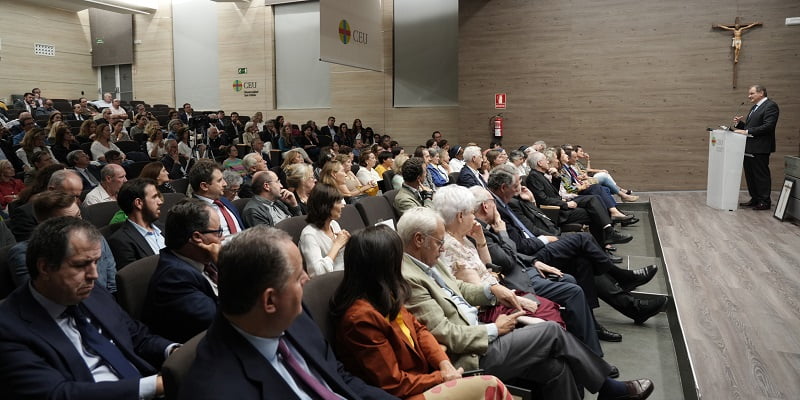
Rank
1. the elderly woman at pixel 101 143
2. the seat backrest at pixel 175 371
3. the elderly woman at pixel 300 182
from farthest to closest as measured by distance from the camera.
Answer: the elderly woman at pixel 101 143 → the elderly woman at pixel 300 182 → the seat backrest at pixel 175 371

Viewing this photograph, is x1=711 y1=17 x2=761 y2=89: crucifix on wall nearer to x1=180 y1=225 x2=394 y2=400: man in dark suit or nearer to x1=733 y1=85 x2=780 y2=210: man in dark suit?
x1=733 y1=85 x2=780 y2=210: man in dark suit

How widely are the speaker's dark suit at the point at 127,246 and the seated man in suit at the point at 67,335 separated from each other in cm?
→ 88

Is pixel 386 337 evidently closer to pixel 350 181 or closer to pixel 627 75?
pixel 350 181

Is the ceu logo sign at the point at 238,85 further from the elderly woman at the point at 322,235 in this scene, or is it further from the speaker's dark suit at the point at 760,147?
the elderly woman at the point at 322,235

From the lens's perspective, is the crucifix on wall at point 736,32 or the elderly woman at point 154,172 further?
the crucifix on wall at point 736,32

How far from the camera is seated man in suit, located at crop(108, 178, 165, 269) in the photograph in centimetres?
280

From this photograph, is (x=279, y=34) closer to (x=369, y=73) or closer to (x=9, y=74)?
(x=369, y=73)

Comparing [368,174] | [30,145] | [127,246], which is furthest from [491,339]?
[30,145]

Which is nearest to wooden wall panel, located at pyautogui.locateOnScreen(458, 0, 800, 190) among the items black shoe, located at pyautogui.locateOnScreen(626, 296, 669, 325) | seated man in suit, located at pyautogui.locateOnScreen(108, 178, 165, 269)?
black shoe, located at pyautogui.locateOnScreen(626, 296, 669, 325)

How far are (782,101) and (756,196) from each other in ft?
8.58

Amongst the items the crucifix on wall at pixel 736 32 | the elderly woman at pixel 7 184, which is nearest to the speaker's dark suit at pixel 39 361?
the elderly woman at pixel 7 184

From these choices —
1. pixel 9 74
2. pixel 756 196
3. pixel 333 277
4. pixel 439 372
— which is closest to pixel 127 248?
pixel 333 277

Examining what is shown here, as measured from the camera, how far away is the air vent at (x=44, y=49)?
48.8ft

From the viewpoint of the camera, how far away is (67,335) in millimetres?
1740
